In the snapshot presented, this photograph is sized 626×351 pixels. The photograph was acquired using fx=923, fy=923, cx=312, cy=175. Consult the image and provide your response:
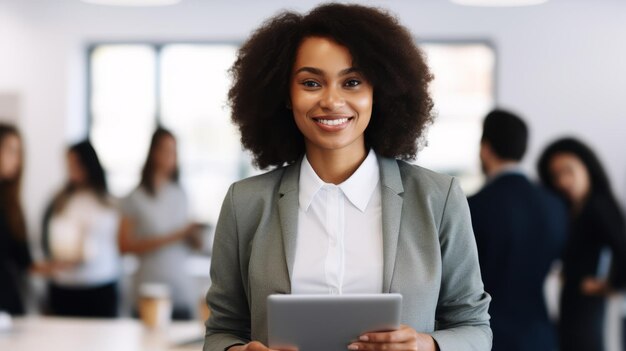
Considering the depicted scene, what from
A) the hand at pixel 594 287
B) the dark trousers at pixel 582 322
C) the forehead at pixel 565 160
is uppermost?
the forehead at pixel 565 160

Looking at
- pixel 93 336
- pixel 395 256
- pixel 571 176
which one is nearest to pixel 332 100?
pixel 395 256

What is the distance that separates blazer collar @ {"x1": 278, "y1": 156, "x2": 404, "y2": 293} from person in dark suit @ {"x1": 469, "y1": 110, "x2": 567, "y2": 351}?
1.70 metres

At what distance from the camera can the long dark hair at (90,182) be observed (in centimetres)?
481

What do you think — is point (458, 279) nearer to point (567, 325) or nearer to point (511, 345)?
point (511, 345)

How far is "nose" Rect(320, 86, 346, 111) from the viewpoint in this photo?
1.62 meters

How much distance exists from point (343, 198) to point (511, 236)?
1822 millimetres

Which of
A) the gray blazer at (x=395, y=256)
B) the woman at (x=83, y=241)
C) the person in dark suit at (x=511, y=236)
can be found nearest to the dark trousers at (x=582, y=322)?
the person in dark suit at (x=511, y=236)

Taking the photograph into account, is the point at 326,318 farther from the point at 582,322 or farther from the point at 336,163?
the point at 582,322

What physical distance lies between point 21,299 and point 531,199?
8.21 ft

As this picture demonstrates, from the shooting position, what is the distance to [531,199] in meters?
3.55

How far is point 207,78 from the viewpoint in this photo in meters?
8.38

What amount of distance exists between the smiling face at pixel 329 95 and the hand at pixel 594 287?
10.3ft

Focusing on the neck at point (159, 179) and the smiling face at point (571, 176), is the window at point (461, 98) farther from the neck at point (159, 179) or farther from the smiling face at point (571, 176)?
the neck at point (159, 179)

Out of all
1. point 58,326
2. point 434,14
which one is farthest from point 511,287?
point 434,14
